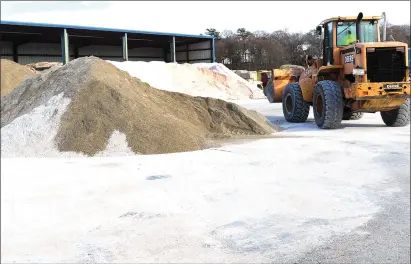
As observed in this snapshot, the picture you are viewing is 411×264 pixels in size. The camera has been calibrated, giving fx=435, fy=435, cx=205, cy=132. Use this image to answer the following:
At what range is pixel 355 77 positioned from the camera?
988 centimetres

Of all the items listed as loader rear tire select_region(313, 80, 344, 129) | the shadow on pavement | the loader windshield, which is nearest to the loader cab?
the loader windshield

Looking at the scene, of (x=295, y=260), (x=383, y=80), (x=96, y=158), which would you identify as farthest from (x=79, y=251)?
(x=383, y=80)

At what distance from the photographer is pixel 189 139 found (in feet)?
26.7

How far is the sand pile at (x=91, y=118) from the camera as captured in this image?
7.34 metres

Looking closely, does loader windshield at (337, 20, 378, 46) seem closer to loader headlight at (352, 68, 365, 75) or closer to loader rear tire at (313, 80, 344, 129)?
loader rear tire at (313, 80, 344, 129)

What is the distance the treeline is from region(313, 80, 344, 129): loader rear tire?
1059mm

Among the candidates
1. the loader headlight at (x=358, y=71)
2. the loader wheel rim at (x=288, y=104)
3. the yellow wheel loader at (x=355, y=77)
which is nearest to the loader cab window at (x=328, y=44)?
the yellow wheel loader at (x=355, y=77)

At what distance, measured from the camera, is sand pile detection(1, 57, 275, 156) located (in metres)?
7.34

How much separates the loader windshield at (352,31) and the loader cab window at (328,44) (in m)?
0.20

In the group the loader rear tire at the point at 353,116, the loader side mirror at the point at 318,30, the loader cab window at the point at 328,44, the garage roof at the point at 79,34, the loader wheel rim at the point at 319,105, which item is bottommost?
the loader rear tire at the point at 353,116

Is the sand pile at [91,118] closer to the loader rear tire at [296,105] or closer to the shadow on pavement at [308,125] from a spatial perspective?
the shadow on pavement at [308,125]

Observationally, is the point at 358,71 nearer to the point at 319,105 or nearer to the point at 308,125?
the point at 319,105

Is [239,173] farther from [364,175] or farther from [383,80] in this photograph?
[383,80]

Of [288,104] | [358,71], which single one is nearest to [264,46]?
[358,71]
